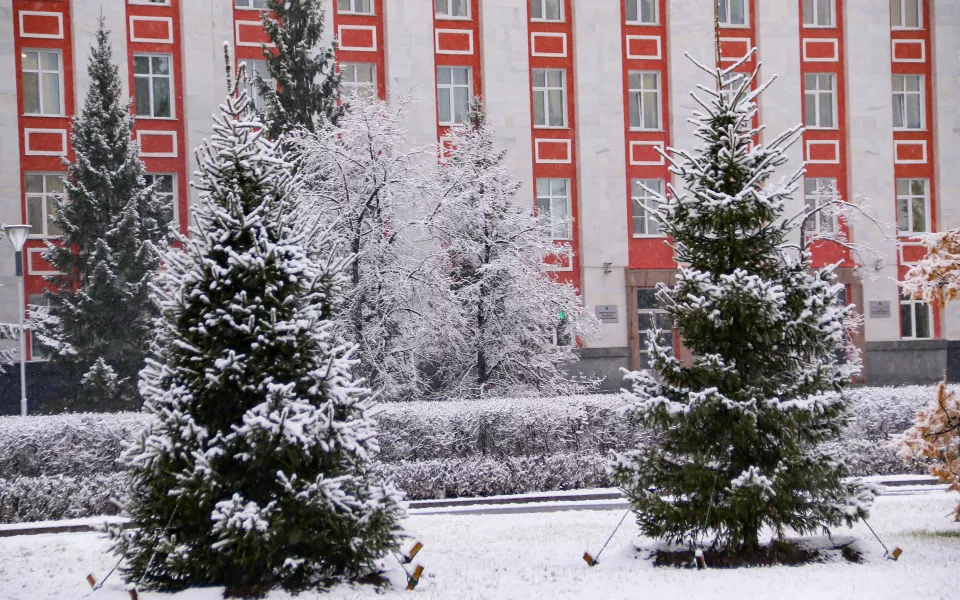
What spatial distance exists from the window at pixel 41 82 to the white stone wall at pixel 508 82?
15.1 metres

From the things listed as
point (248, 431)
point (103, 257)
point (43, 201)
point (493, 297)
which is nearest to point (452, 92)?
point (493, 297)

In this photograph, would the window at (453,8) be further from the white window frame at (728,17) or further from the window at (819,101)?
the window at (819,101)

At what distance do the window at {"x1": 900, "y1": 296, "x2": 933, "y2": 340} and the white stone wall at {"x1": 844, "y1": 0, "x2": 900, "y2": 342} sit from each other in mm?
483

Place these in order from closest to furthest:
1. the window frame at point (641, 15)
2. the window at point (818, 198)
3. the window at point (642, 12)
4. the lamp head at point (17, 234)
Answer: the lamp head at point (17, 234)
the window at point (818, 198)
the window frame at point (641, 15)
the window at point (642, 12)

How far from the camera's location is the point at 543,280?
30516 mm

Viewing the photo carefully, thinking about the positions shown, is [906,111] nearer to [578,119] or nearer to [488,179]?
[578,119]

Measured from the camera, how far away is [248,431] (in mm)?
8883

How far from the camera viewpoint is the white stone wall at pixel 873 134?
136 ft

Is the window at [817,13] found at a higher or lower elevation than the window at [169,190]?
higher

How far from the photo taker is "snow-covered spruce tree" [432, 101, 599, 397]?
28062 mm

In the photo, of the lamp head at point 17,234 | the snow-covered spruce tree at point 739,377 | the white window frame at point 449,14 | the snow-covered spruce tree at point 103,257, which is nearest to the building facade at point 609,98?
the white window frame at point 449,14

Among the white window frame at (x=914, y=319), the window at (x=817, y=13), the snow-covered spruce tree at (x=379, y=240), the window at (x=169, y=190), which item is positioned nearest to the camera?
the snow-covered spruce tree at (x=379, y=240)

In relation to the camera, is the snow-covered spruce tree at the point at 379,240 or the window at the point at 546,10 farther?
the window at the point at 546,10

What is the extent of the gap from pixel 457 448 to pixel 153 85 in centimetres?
2446
